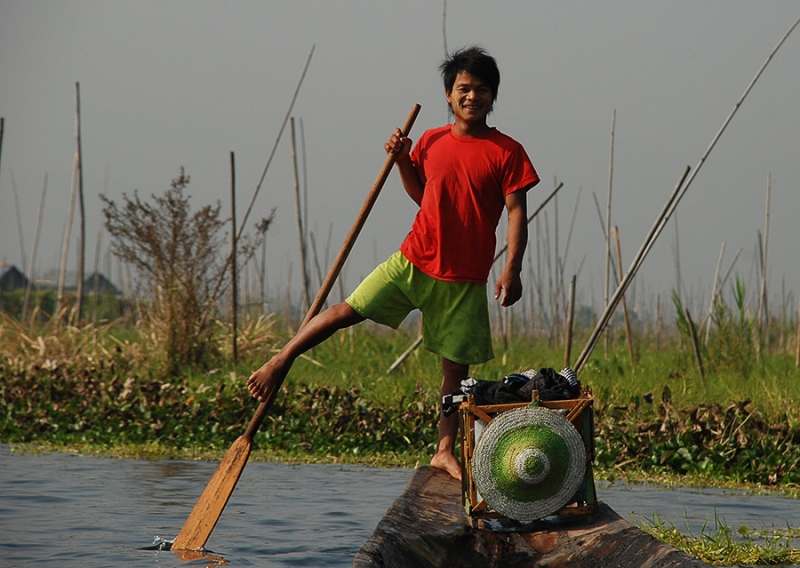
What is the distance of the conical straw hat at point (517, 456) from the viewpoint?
2908 mm

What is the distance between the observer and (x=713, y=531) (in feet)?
12.4

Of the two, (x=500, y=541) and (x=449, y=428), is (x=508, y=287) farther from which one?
(x=500, y=541)

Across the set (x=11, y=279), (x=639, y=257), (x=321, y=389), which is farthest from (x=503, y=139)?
(x=11, y=279)

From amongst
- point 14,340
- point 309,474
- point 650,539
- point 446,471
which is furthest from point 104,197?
point 650,539

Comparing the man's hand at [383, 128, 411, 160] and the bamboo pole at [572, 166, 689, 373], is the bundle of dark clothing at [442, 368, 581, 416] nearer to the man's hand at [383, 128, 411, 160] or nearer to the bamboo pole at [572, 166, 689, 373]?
the man's hand at [383, 128, 411, 160]

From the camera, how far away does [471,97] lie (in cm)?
347

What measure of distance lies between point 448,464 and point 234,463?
2.57 ft

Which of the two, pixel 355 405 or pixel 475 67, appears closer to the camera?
pixel 475 67

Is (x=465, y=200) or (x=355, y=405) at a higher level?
(x=465, y=200)

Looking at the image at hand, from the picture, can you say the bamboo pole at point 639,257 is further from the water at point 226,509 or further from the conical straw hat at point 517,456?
the conical straw hat at point 517,456

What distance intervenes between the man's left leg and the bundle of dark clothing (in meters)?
0.52

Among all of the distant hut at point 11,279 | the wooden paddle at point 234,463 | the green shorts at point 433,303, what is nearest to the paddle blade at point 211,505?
Answer: the wooden paddle at point 234,463

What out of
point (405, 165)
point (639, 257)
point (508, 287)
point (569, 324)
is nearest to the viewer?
point (508, 287)

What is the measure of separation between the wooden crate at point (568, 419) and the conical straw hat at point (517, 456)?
51 millimetres
